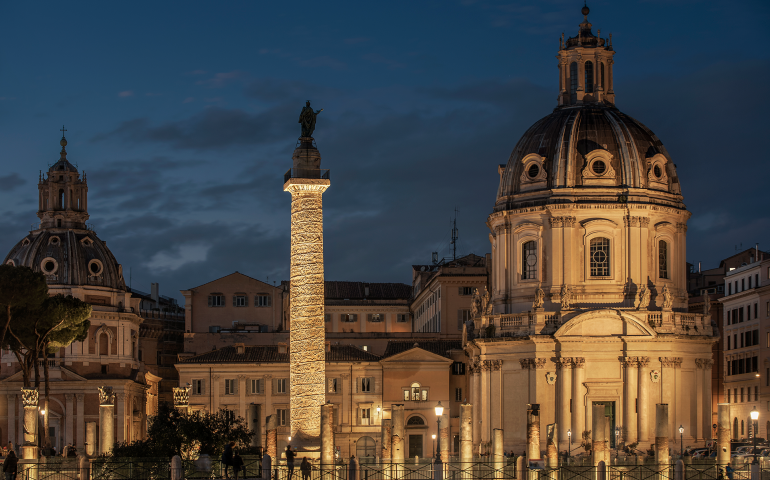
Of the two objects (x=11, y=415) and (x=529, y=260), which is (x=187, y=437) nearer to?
(x=529, y=260)

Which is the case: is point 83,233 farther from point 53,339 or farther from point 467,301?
point 53,339

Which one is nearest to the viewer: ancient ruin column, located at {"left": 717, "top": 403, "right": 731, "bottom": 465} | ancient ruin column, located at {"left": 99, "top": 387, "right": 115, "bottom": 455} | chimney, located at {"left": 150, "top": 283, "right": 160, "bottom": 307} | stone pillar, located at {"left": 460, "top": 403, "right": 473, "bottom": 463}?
ancient ruin column, located at {"left": 717, "top": 403, "right": 731, "bottom": 465}

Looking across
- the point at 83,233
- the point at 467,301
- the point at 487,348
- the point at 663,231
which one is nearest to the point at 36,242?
the point at 83,233

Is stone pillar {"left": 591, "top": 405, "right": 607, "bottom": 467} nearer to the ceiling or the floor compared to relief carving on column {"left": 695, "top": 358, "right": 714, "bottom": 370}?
nearer to the floor

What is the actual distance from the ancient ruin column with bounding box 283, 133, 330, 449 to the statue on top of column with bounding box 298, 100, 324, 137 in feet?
0.86

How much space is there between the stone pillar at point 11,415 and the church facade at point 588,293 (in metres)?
34.3

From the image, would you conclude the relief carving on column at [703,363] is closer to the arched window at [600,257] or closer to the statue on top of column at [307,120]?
the arched window at [600,257]

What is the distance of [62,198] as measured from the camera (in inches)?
4186

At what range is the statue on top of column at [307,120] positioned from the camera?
53.1 m

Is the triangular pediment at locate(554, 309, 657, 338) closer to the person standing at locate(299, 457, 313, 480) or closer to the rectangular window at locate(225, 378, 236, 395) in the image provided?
the rectangular window at locate(225, 378, 236, 395)

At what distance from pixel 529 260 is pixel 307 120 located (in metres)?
30.3

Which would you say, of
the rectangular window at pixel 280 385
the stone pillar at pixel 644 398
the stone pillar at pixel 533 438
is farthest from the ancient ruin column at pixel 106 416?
the rectangular window at pixel 280 385

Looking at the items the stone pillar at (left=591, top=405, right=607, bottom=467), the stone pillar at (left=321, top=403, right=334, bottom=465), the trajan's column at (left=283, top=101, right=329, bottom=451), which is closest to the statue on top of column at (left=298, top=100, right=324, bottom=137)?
the trajan's column at (left=283, top=101, right=329, bottom=451)

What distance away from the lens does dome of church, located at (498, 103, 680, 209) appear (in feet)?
260
